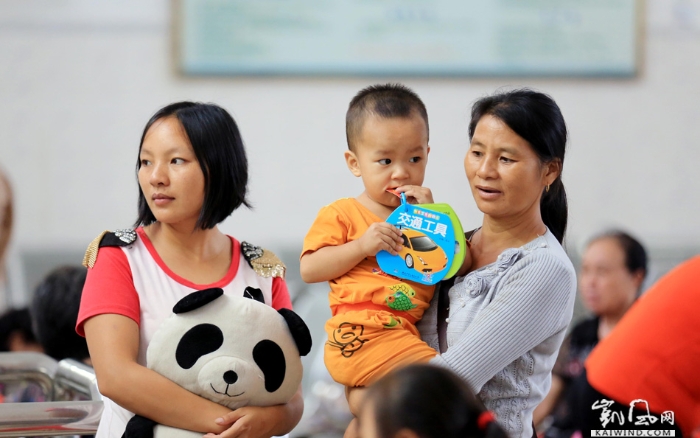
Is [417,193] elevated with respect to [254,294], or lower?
elevated

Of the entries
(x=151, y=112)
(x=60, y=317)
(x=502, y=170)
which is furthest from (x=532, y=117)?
(x=151, y=112)

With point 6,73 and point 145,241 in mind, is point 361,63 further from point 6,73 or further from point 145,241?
point 145,241

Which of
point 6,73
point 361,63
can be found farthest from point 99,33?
point 361,63

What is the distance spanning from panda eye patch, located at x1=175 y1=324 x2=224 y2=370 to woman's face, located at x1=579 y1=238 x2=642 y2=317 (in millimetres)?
2120

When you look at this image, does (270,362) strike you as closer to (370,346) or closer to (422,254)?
(370,346)

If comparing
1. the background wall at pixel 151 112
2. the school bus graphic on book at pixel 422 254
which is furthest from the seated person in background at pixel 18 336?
the school bus graphic on book at pixel 422 254

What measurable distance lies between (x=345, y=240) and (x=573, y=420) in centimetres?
182

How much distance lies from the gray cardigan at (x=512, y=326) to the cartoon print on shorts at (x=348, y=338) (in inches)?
5.4

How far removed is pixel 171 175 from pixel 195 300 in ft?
0.74

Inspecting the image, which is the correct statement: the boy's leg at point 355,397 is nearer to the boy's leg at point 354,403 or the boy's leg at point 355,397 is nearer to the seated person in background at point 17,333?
the boy's leg at point 354,403

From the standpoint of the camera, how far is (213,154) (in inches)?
53.7

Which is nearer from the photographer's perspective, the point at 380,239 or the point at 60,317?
the point at 380,239

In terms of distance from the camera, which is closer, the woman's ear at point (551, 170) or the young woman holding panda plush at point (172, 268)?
the young woman holding panda plush at point (172, 268)

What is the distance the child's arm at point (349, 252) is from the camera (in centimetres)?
132
